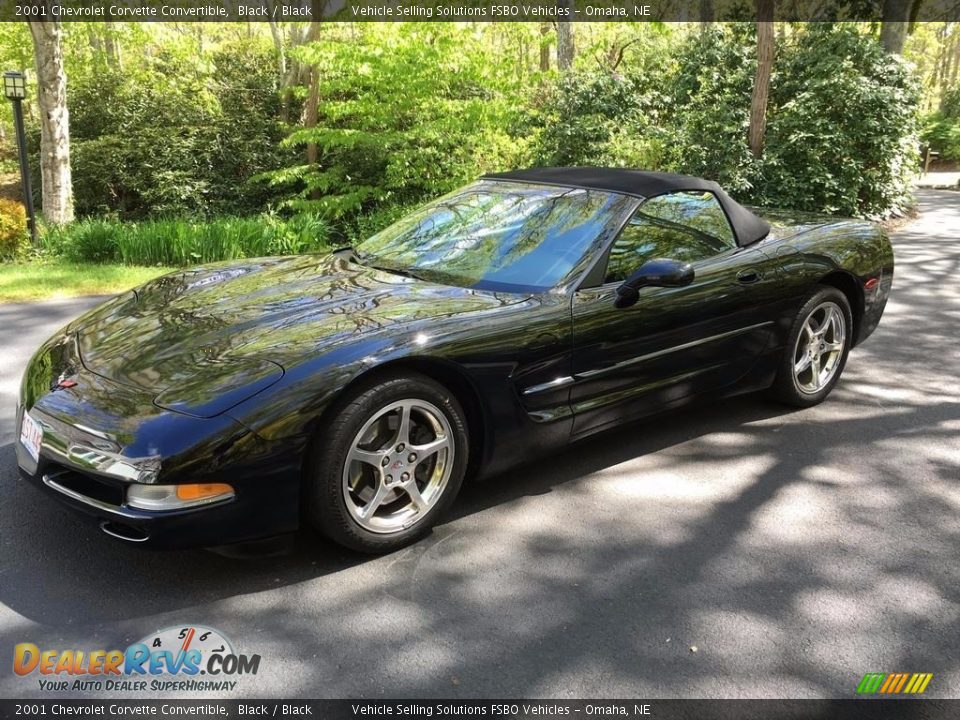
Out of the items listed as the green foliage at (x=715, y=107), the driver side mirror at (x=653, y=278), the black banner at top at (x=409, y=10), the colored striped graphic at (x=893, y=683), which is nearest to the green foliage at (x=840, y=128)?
the green foliage at (x=715, y=107)

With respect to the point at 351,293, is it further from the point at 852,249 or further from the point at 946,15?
the point at 946,15

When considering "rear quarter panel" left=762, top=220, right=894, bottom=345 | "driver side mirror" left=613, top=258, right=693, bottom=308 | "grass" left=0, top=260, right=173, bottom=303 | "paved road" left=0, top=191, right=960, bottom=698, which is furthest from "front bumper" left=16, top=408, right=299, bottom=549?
"grass" left=0, top=260, right=173, bottom=303

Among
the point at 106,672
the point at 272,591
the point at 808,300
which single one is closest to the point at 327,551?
the point at 272,591

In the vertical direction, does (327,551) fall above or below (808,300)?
below

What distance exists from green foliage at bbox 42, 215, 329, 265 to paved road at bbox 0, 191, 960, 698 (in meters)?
5.61

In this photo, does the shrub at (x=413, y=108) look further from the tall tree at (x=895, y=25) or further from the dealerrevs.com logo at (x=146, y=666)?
the dealerrevs.com logo at (x=146, y=666)

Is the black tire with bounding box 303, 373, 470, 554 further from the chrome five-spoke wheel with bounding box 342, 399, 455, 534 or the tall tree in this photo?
the tall tree

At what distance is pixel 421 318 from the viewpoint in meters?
3.27

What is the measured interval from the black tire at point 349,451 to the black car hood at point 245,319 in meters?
0.23

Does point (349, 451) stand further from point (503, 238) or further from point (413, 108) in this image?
point (413, 108)

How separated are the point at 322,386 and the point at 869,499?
8.45ft

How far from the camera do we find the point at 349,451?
2.95 metres

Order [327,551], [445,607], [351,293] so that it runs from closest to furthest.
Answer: [445,607]
[327,551]
[351,293]

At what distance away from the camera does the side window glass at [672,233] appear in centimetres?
390
